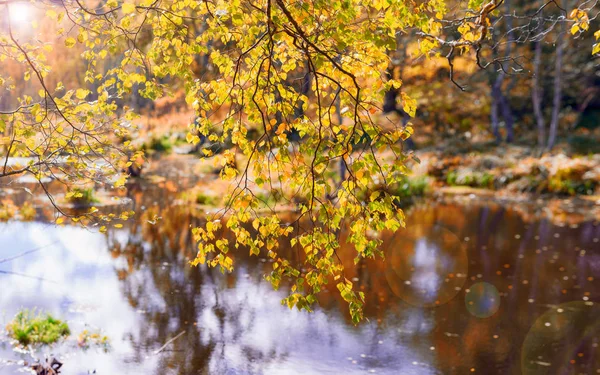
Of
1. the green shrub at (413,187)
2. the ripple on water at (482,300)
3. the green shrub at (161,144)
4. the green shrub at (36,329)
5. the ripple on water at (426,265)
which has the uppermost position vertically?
the green shrub at (161,144)

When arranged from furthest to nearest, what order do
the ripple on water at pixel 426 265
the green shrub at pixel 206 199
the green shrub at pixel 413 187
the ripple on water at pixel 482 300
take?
the green shrub at pixel 413 187
the green shrub at pixel 206 199
the ripple on water at pixel 426 265
the ripple on water at pixel 482 300

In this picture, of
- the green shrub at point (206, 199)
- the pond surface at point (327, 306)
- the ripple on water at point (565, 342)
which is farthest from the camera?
the green shrub at point (206, 199)

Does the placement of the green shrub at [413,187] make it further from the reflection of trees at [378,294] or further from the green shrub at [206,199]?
the green shrub at [206,199]

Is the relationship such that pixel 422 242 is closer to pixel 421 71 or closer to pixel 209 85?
pixel 209 85

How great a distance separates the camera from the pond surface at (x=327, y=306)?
30.0ft

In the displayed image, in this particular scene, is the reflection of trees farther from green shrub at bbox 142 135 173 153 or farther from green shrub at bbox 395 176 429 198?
green shrub at bbox 142 135 173 153

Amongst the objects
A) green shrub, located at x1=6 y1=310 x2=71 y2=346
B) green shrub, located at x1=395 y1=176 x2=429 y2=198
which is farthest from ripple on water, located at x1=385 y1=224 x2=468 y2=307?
green shrub, located at x1=6 y1=310 x2=71 y2=346

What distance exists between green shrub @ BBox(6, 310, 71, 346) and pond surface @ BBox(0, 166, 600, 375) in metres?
0.25

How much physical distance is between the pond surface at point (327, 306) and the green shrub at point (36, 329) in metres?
0.25

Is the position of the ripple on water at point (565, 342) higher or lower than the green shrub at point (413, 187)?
lower

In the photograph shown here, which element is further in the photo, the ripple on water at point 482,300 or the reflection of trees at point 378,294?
the ripple on water at point 482,300

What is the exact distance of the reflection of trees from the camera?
31.1ft

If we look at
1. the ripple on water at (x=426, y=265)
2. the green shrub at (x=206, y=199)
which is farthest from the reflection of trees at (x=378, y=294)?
the green shrub at (x=206, y=199)

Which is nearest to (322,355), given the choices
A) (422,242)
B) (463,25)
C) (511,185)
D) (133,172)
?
(463,25)
